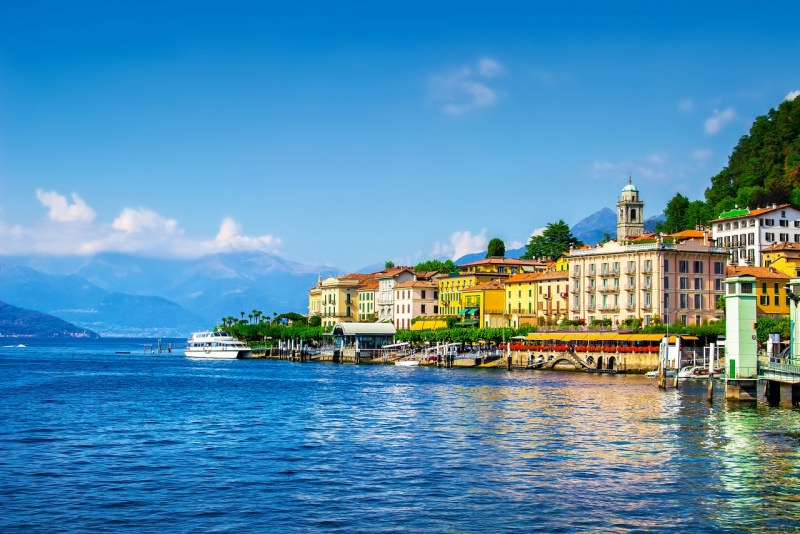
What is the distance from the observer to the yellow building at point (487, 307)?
14275cm

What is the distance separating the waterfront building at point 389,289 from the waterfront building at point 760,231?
55.6m

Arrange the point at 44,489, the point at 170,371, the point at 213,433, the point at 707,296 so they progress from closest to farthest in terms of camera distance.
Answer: the point at 44,489 → the point at 213,433 → the point at 707,296 → the point at 170,371

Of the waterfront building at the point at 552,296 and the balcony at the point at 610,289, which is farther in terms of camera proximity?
the waterfront building at the point at 552,296

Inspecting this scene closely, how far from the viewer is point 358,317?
607ft

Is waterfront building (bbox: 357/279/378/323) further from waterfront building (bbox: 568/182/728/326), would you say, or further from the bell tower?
waterfront building (bbox: 568/182/728/326)

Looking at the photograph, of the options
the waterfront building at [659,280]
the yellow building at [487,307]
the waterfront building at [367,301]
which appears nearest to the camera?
the waterfront building at [659,280]

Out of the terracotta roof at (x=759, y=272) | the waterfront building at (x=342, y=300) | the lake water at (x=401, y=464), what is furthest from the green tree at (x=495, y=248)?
the lake water at (x=401, y=464)

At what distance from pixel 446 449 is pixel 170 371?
8449 centimetres

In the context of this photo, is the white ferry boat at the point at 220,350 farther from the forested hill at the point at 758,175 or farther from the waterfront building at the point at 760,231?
the waterfront building at the point at 760,231

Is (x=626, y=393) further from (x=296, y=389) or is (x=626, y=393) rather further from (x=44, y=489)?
(x=44, y=489)

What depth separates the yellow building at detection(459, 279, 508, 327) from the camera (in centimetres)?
14275

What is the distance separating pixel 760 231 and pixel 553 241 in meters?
50.1

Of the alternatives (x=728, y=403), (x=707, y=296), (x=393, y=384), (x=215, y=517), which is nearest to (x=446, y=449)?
(x=215, y=517)

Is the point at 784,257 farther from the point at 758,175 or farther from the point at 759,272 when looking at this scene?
the point at 758,175
